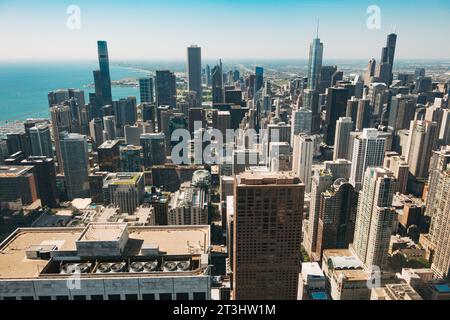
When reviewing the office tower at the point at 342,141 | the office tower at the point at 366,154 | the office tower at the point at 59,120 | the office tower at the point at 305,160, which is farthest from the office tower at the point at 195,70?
the office tower at the point at 366,154

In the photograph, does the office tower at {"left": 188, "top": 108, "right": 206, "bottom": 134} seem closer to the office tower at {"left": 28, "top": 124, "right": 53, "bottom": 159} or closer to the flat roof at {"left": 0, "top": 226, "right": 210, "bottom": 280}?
the office tower at {"left": 28, "top": 124, "right": 53, "bottom": 159}

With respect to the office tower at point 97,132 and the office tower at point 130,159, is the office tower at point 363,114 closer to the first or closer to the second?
the office tower at point 130,159

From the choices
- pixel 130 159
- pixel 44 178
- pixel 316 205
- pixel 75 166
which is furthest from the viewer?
pixel 130 159

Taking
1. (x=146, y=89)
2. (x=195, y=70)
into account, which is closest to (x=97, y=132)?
(x=146, y=89)

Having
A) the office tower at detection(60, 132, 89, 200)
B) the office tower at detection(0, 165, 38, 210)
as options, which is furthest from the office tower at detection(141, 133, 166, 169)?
the office tower at detection(0, 165, 38, 210)

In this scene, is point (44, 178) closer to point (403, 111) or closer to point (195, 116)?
point (195, 116)
